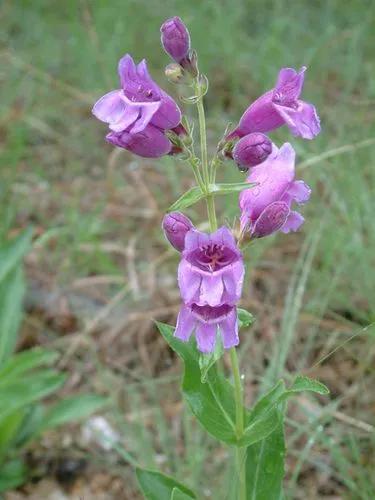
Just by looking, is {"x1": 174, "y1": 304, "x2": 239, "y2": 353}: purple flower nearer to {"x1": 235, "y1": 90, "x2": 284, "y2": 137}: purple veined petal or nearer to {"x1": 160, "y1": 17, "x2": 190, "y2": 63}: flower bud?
{"x1": 235, "y1": 90, "x2": 284, "y2": 137}: purple veined petal

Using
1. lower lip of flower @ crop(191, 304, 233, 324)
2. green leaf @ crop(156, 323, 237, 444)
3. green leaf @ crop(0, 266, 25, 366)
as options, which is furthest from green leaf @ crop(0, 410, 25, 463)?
lower lip of flower @ crop(191, 304, 233, 324)

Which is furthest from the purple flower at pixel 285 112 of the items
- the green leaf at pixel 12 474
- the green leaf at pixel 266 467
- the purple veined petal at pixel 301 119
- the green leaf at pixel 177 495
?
the green leaf at pixel 12 474

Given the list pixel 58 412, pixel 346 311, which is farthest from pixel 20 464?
pixel 346 311

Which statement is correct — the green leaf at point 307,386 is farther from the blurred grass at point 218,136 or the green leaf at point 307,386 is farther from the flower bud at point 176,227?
the blurred grass at point 218,136

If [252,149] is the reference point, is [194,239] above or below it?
below

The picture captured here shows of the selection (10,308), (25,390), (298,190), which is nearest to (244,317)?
(298,190)

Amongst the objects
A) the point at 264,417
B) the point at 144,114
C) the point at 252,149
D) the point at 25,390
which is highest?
the point at 144,114

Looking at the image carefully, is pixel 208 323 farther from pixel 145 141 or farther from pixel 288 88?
pixel 288 88
